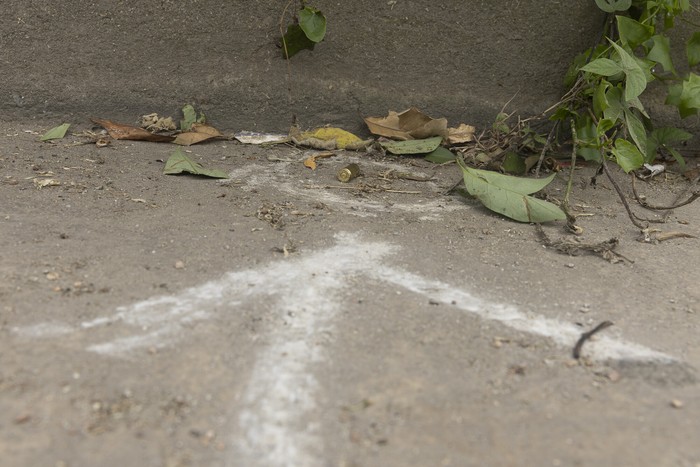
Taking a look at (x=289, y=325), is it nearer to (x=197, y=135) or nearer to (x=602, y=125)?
(x=602, y=125)

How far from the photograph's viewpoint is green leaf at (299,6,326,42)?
2930 mm

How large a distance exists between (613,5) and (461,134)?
765 millimetres

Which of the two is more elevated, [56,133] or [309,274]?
[309,274]

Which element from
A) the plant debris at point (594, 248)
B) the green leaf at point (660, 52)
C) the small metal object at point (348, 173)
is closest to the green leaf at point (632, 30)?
the green leaf at point (660, 52)

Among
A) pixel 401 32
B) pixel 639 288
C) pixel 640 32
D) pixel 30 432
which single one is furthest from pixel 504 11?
pixel 30 432

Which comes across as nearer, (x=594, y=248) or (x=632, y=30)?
(x=594, y=248)

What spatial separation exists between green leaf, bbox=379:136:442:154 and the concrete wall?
0.19m

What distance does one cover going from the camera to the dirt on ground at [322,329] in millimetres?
1277

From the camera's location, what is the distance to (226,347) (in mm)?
1517

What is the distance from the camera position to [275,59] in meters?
3.04

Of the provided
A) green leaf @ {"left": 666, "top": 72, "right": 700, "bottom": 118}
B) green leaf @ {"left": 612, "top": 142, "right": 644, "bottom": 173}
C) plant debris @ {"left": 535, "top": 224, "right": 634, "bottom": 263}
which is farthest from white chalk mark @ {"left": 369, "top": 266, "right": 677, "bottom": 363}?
green leaf @ {"left": 666, "top": 72, "right": 700, "bottom": 118}

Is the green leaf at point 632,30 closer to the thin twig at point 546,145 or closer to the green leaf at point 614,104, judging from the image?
the green leaf at point 614,104

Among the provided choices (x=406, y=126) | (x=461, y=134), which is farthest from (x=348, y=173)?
(x=461, y=134)

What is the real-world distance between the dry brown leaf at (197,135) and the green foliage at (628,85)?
1364 millimetres
